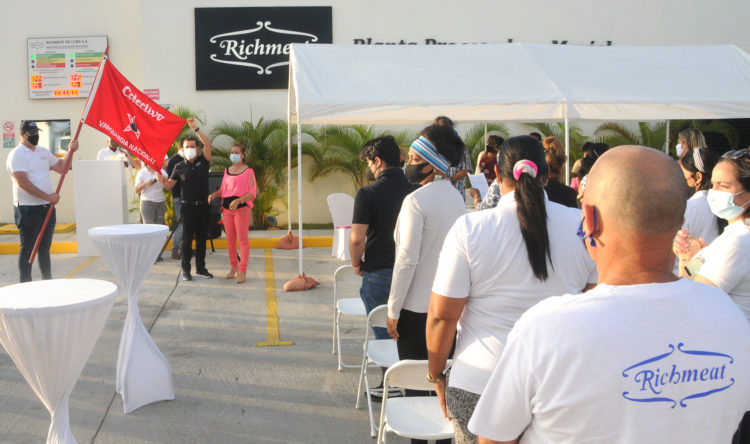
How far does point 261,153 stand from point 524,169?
11633mm

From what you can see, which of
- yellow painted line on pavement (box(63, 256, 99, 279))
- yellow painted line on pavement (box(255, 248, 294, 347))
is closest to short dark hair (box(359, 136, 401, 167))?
yellow painted line on pavement (box(255, 248, 294, 347))

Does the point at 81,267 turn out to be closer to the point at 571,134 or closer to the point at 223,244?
the point at 223,244

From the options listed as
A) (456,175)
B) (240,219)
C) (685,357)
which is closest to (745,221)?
(685,357)

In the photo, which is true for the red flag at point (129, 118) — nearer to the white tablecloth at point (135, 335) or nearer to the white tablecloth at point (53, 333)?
the white tablecloth at point (135, 335)

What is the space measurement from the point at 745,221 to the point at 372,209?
6.88 feet

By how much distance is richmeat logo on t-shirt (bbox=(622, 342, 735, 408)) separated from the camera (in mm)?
1245

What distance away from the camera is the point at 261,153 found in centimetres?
1373

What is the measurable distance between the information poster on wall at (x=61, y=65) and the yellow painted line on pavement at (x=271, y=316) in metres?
7.45

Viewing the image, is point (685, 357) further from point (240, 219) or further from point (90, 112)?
point (240, 219)

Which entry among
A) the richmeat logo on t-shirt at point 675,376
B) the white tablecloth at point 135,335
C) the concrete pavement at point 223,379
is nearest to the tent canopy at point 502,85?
the concrete pavement at point 223,379

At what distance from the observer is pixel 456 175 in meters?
7.35

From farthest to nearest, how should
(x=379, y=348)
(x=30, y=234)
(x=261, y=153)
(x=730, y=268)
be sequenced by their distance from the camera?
1. (x=261, y=153)
2. (x=30, y=234)
3. (x=379, y=348)
4. (x=730, y=268)

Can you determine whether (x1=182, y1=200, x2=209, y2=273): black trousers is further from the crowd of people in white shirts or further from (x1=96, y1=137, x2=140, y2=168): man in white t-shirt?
the crowd of people in white shirts

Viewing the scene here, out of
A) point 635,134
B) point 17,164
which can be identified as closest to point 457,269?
point 17,164
